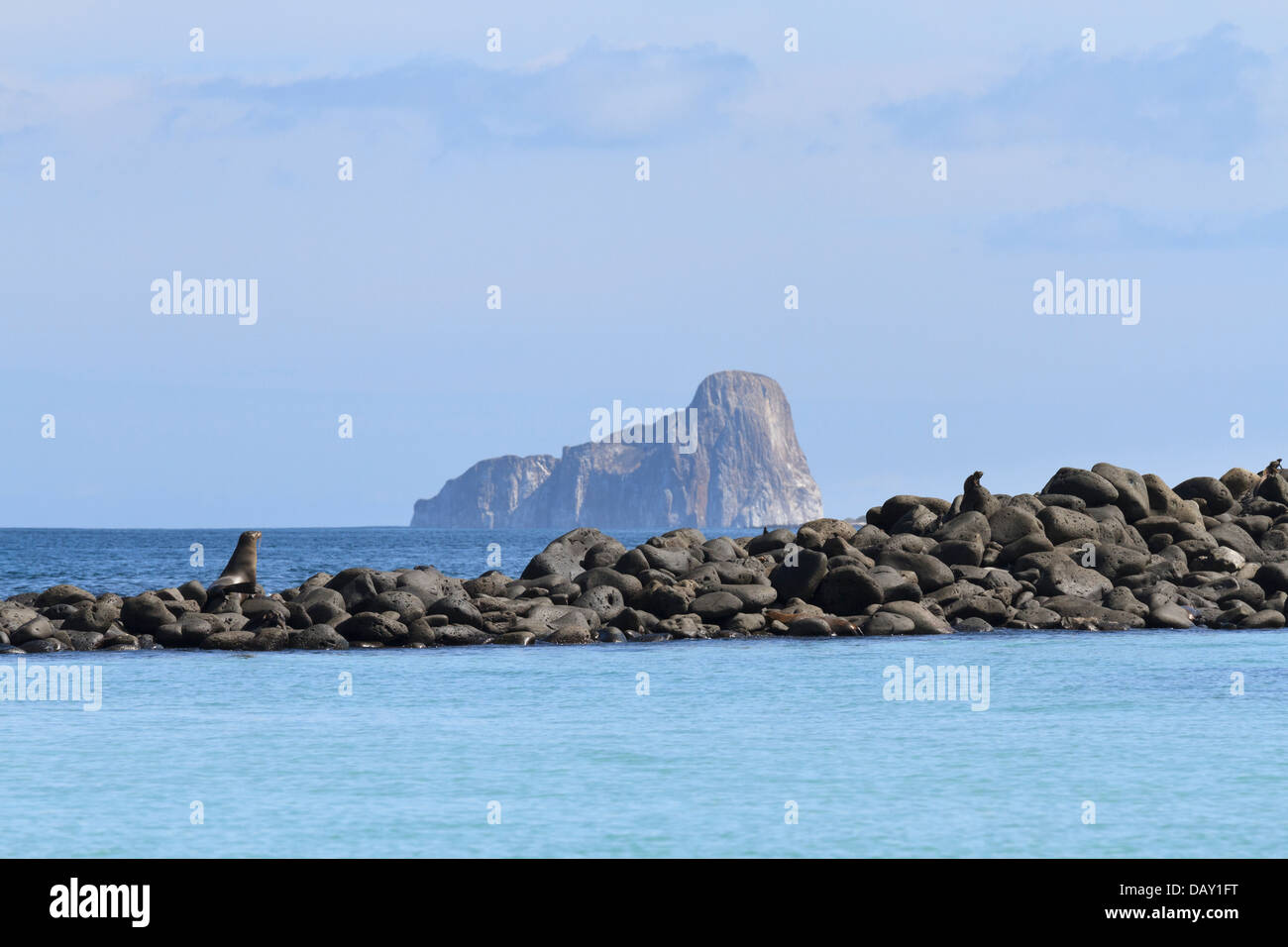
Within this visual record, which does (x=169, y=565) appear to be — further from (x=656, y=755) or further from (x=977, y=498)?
(x=656, y=755)

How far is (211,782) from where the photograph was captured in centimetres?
1535

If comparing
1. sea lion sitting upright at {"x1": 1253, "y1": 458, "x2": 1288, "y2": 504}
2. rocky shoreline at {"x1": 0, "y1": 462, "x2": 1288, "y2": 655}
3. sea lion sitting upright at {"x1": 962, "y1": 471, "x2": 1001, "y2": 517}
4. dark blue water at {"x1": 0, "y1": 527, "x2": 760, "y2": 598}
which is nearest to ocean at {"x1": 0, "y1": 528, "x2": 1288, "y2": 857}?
Answer: rocky shoreline at {"x1": 0, "y1": 462, "x2": 1288, "y2": 655}

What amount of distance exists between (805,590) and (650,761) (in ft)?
54.3

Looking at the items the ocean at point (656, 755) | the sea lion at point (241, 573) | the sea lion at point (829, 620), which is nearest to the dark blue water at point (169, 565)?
the sea lion at point (241, 573)

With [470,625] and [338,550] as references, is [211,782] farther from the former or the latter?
[338,550]

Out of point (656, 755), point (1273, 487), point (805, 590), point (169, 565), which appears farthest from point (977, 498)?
point (169, 565)

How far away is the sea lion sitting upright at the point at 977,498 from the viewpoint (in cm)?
3766

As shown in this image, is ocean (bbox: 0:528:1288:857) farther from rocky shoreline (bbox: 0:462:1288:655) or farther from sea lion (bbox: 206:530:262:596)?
sea lion (bbox: 206:530:262:596)

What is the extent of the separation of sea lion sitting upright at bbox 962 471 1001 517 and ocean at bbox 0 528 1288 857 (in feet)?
32.0

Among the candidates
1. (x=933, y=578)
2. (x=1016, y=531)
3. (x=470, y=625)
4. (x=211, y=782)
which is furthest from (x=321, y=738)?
(x=1016, y=531)

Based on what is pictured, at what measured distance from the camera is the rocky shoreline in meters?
29.7

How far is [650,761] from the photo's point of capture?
16.5 metres
